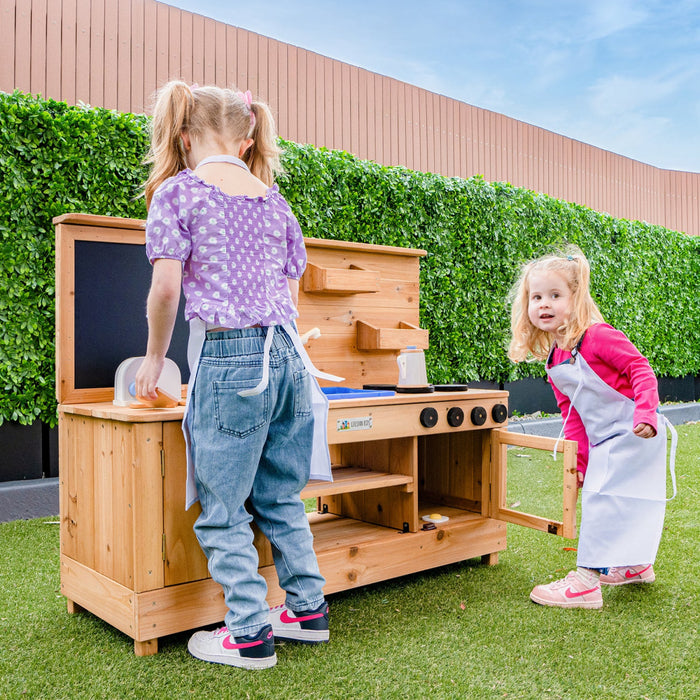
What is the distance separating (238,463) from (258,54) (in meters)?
7.07

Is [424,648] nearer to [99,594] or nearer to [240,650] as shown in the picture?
[240,650]

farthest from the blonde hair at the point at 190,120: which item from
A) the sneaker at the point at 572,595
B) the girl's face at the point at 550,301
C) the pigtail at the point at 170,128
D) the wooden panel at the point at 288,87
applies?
the wooden panel at the point at 288,87

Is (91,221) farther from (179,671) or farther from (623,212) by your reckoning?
(623,212)

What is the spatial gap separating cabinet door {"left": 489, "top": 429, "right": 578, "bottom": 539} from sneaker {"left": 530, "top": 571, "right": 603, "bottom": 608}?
155 millimetres

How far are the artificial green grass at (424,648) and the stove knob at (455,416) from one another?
575 millimetres

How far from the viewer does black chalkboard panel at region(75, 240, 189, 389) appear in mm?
2170

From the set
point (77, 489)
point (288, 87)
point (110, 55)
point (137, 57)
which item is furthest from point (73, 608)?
point (288, 87)

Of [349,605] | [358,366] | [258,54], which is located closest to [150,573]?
[349,605]

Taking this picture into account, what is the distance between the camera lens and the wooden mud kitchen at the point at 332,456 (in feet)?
6.08

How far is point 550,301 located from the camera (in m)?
2.40

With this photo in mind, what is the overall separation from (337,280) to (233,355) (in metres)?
1.08

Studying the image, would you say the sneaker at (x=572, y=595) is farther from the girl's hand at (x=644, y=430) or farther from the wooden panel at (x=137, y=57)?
the wooden panel at (x=137, y=57)

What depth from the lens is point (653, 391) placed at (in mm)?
2086

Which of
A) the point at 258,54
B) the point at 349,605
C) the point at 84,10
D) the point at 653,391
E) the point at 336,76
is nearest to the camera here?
the point at 653,391
